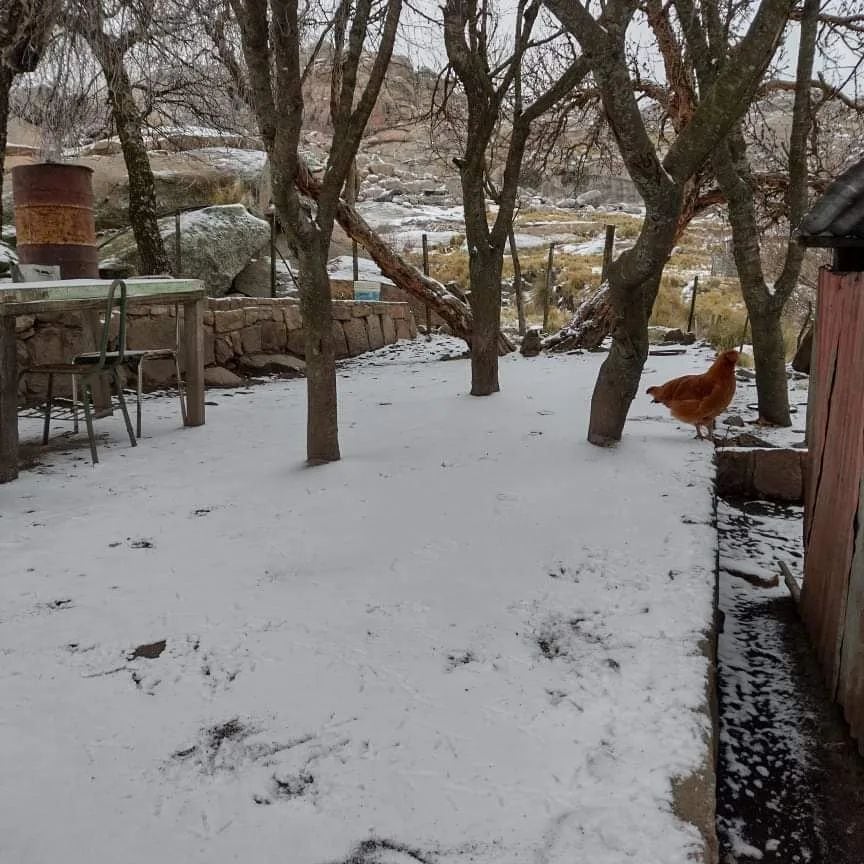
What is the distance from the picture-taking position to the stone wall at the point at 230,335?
22.1 ft

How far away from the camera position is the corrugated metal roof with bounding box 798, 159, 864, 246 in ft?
7.09

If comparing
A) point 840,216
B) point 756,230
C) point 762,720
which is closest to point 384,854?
point 762,720

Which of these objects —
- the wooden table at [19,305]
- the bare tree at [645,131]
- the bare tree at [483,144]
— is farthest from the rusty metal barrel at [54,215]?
the bare tree at [645,131]

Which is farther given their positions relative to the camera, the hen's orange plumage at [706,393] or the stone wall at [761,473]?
the stone wall at [761,473]

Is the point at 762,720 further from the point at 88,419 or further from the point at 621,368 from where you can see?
the point at 88,419

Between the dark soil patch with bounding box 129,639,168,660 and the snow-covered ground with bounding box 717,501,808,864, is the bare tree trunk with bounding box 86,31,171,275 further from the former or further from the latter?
the snow-covered ground with bounding box 717,501,808,864

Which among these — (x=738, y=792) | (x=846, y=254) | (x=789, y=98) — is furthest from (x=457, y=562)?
(x=789, y=98)

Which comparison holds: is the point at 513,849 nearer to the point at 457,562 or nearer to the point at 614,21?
the point at 457,562

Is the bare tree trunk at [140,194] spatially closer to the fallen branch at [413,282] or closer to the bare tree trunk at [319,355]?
the fallen branch at [413,282]

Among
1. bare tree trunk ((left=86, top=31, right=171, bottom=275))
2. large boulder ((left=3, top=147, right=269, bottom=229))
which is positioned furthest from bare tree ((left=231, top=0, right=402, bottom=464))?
large boulder ((left=3, top=147, right=269, bottom=229))

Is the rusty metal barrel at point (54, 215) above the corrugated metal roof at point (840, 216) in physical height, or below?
above

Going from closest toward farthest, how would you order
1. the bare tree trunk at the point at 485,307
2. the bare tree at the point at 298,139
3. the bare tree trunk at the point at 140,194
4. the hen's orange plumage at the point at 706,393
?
the bare tree at the point at 298,139, the hen's orange plumage at the point at 706,393, the bare tree trunk at the point at 485,307, the bare tree trunk at the point at 140,194

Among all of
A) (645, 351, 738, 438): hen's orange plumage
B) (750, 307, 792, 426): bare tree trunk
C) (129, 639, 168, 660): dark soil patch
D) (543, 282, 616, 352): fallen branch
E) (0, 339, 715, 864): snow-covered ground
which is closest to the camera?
(0, 339, 715, 864): snow-covered ground

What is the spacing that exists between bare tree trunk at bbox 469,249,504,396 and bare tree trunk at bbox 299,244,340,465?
2.05 meters
